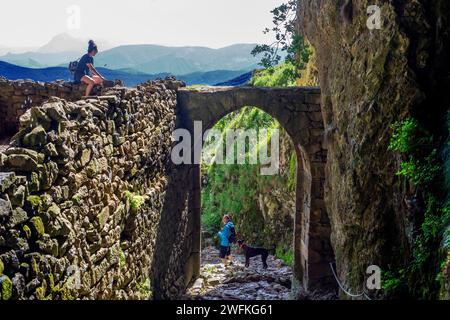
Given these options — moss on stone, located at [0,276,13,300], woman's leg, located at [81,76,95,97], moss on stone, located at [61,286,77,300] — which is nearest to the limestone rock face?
moss on stone, located at [61,286,77,300]

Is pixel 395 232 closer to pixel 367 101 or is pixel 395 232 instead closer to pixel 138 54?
pixel 367 101

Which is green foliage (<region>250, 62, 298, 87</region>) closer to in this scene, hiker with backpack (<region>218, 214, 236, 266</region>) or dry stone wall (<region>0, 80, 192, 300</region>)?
hiker with backpack (<region>218, 214, 236, 266</region>)

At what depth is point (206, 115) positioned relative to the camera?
353 inches

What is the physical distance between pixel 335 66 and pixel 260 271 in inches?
261

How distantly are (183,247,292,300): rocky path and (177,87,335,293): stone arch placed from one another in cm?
67

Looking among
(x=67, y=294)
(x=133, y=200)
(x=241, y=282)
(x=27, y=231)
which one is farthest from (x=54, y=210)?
(x=241, y=282)

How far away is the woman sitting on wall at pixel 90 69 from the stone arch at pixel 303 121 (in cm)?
226

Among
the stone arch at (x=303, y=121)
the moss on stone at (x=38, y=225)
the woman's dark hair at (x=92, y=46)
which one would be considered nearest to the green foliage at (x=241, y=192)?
the stone arch at (x=303, y=121)

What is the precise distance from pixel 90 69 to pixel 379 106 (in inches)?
179

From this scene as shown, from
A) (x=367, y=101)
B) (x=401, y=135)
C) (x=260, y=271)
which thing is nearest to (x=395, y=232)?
(x=401, y=135)

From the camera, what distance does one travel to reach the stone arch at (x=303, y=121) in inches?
352

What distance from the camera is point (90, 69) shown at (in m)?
6.91

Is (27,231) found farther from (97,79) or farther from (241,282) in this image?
(241,282)
